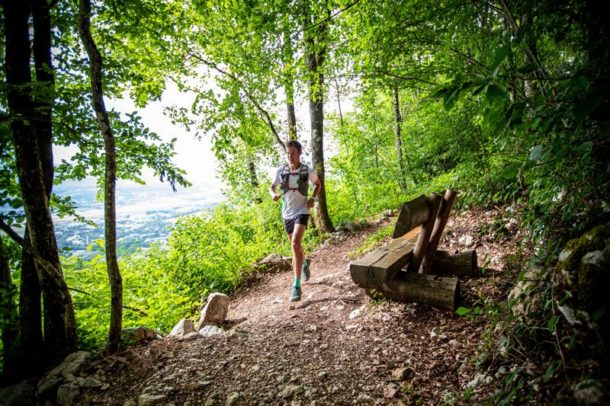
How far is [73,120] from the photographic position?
362cm

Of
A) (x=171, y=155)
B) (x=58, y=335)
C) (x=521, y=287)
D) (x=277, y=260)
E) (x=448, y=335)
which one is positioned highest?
(x=171, y=155)

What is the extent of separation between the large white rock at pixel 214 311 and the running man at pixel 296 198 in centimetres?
121

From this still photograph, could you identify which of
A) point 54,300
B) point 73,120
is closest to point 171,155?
point 73,120

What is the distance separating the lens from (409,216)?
3.11 m

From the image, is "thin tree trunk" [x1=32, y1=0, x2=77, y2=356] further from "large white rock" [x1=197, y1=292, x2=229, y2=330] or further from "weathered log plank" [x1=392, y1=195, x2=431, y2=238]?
"weathered log plank" [x1=392, y1=195, x2=431, y2=238]

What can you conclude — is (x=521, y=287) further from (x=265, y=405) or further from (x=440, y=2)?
(x=440, y=2)

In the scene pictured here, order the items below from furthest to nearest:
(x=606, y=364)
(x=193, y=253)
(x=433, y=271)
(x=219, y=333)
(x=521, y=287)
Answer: (x=193, y=253) → (x=433, y=271) → (x=219, y=333) → (x=521, y=287) → (x=606, y=364)

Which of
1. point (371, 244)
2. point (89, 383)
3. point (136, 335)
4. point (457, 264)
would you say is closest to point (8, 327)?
point (136, 335)

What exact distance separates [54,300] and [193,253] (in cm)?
427

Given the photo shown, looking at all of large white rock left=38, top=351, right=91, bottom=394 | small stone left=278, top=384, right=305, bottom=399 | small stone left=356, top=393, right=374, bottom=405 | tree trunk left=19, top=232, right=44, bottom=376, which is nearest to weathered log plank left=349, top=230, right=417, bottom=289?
small stone left=356, top=393, right=374, bottom=405

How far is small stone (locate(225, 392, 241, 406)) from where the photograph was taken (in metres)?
2.54

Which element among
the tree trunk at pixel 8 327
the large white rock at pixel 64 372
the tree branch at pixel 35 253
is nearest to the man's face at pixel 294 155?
the tree branch at pixel 35 253

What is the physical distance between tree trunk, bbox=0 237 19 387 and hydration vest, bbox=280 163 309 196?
3.93 metres

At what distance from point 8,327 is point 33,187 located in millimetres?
1886
